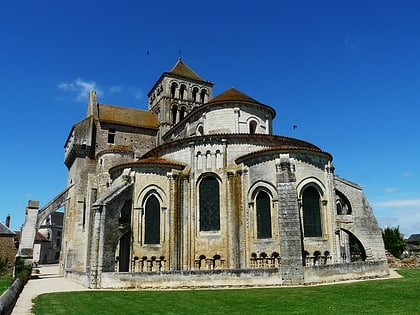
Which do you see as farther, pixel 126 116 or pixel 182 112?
pixel 182 112

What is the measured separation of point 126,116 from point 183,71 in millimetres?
9663

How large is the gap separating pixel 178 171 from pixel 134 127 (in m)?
13.8

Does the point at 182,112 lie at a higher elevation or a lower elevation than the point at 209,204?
higher

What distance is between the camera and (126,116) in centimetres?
3756

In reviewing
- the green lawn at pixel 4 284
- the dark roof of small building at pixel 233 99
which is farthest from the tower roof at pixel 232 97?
the green lawn at pixel 4 284

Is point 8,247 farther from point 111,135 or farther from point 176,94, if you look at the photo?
point 176,94

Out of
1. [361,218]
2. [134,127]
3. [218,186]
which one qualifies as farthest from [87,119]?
[361,218]

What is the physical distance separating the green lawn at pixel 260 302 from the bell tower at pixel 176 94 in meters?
25.0

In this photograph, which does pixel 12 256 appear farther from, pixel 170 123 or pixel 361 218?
pixel 361 218

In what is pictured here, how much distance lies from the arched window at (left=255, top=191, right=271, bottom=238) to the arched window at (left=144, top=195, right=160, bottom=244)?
616 centimetres

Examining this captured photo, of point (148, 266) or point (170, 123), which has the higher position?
point (170, 123)

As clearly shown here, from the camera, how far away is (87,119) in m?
34.7

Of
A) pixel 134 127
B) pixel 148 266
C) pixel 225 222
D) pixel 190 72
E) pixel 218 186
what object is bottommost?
pixel 148 266

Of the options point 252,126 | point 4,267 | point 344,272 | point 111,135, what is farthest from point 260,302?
point 111,135
